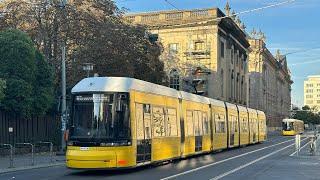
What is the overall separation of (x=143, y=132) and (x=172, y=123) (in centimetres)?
A: 374

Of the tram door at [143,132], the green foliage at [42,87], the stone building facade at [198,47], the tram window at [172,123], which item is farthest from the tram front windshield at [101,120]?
the stone building facade at [198,47]

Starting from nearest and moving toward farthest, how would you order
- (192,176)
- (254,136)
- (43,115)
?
(192,176) < (43,115) < (254,136)

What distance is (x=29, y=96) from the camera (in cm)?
3141

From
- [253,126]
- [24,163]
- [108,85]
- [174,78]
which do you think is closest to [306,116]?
[174,78]

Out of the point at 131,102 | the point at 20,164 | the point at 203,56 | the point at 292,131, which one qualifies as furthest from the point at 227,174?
the point at 292,131

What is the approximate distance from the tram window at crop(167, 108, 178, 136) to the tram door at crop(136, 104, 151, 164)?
94.9 inches

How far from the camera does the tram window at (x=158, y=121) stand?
21.2 metres

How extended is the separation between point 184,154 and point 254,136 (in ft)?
81.1

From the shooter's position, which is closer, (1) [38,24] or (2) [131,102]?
(2) [131,102]

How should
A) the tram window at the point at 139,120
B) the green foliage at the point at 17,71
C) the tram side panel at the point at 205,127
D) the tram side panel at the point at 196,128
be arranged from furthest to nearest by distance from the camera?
the green foliage at the point at 17,71, the tram side panel at the point at 205,127, the tram side panel at the point at 196,128, the tram window at the point at 139,120

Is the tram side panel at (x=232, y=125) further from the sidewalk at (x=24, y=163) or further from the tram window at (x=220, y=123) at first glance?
the sidewalk at (x=24, y=163)

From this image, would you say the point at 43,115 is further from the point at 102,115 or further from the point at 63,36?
the point at 102,115

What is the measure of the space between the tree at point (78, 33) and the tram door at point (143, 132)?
1974 cm

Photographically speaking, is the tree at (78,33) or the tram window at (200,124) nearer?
the tram window at (200,124)
